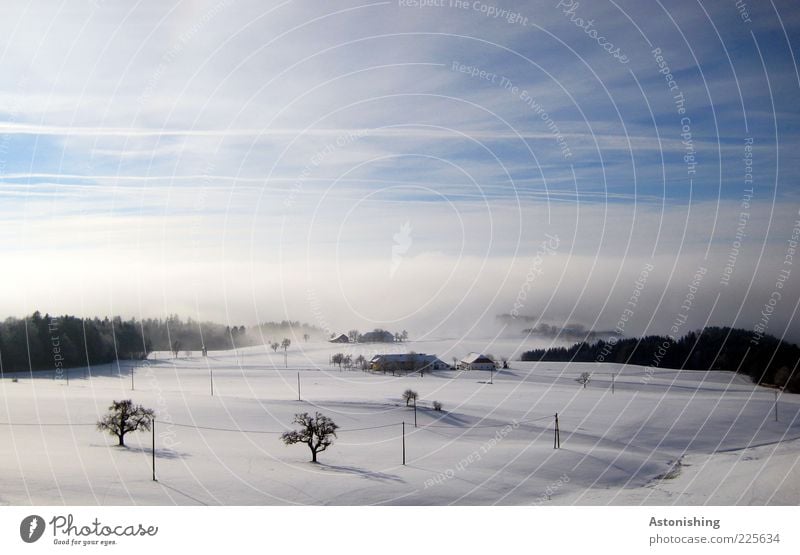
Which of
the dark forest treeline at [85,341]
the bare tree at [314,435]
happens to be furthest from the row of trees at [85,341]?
the bare tree at [314,435]

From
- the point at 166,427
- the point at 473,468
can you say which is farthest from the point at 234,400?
the point at 473,468

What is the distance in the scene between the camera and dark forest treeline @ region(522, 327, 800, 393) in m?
23.5

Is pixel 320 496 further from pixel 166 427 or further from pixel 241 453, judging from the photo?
pixel 166 427

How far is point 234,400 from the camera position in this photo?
24984 millimetres

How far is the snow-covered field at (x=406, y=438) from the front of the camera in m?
13.7

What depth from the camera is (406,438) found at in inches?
771

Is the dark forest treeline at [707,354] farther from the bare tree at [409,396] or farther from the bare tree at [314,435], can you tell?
the bare tree at [314,435]

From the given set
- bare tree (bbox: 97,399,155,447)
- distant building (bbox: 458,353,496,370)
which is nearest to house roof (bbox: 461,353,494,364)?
distant building (bbox: 458,353,496,370)

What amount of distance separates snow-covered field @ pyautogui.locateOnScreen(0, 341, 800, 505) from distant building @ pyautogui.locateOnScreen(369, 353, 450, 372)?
0.49 metres

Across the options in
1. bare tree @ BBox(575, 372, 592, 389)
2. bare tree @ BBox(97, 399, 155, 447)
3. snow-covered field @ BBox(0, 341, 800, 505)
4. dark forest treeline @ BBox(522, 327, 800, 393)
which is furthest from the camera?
bare tree @ BBox(575, 372, 592, 389)

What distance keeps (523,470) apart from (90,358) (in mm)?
24183
